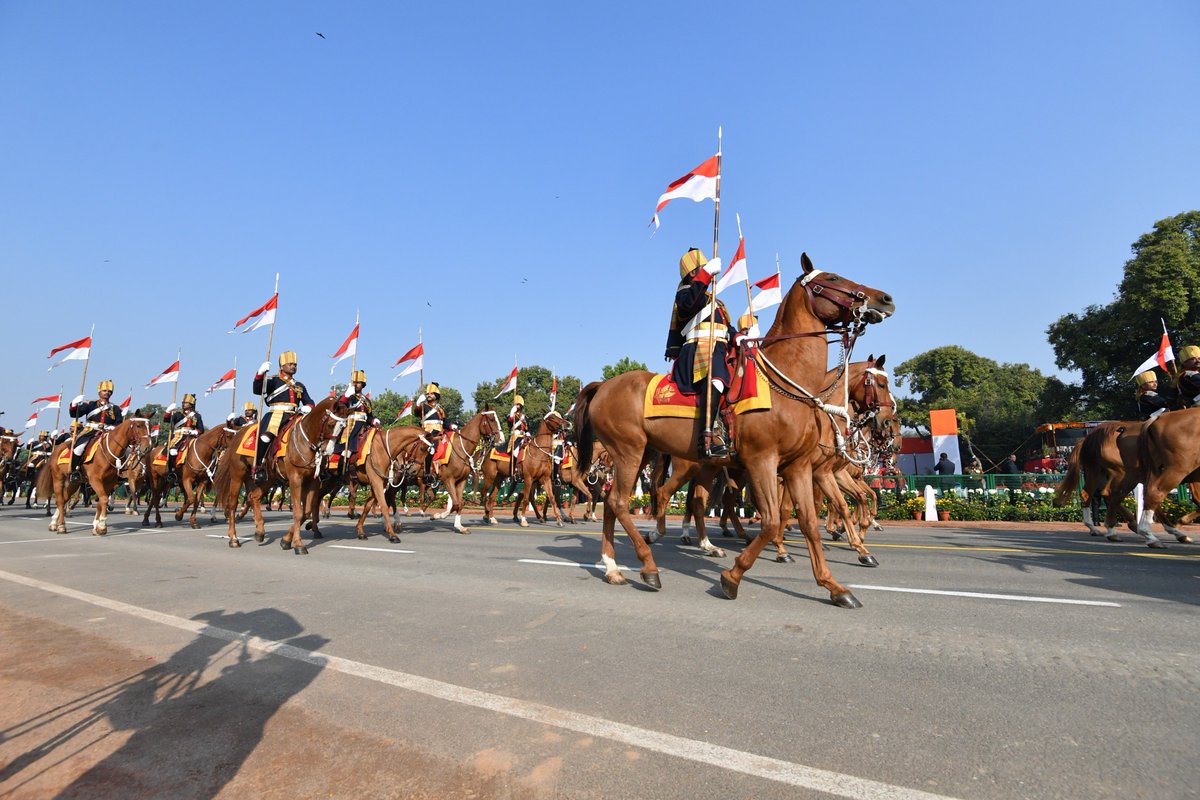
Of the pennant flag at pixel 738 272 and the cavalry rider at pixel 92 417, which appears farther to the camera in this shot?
the cavalry rider at pixel 92 417

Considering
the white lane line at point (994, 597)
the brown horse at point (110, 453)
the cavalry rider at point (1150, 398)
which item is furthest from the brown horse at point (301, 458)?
the cavalry rider at point (1150, 398)

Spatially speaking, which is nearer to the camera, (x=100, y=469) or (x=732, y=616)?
(x=732, y=616)

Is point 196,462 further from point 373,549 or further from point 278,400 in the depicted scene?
point 373,549

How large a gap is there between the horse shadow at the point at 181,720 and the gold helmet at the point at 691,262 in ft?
17.9

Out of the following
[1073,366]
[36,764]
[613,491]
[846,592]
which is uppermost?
[1073,366]

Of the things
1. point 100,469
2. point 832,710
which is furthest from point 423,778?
point 100,469

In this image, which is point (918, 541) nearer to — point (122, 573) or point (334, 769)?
point (334, 769)

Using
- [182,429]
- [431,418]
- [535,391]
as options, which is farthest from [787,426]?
[535,391]

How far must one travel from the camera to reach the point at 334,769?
313 cm

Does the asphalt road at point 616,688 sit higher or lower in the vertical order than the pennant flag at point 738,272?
lower

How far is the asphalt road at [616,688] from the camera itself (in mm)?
2963

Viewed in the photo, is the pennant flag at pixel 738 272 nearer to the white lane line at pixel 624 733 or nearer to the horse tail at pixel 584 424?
the horse tail at pixel 584 424

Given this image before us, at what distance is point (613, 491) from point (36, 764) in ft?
18.6

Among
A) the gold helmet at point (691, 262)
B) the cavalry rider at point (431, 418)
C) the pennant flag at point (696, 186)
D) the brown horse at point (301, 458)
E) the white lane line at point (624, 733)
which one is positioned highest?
the pennant flag at point (696, 186)
